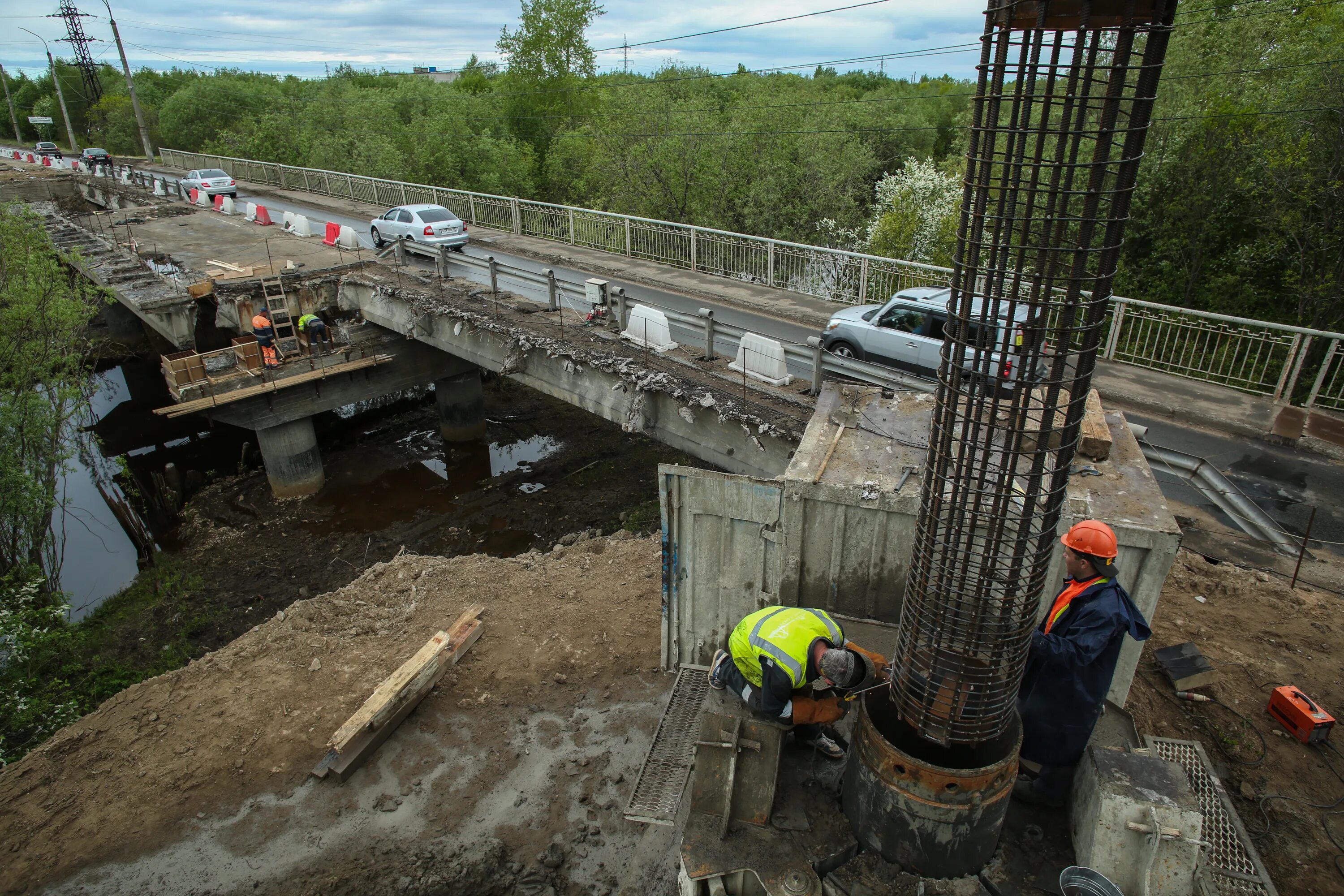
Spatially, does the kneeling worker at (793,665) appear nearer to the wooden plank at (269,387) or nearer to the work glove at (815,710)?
the work glove at (815,710)

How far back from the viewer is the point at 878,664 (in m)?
4.34

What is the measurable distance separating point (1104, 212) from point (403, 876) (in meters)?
5.93

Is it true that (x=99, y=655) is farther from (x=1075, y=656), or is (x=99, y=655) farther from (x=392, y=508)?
(x=1075, y=656)

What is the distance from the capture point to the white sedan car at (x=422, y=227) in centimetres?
2061

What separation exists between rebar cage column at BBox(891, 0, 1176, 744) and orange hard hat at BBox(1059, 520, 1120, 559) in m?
0.38

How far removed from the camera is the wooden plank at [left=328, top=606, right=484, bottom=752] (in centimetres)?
611

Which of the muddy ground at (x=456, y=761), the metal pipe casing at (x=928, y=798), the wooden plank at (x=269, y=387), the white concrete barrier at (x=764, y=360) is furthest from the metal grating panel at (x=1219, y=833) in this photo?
the wooden plank at (x=269, y=387)

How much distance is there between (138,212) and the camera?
29.9 metres

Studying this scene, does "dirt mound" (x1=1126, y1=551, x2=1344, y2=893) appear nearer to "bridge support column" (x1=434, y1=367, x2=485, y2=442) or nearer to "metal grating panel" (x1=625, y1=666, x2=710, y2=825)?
"metal grating panel" (x1=625, y1=666, x2=710, y2=825)

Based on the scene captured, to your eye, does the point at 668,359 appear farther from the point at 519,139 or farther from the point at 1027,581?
the point at 519,139

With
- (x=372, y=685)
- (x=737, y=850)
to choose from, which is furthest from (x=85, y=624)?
(x=737, y=850)

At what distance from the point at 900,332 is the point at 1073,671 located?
7.94 m

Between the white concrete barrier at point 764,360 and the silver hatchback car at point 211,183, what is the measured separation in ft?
107

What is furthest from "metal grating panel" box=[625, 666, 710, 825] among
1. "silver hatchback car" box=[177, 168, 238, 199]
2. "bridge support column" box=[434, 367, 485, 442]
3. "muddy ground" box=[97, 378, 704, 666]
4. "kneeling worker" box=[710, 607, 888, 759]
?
"silver hatchback car" box=[177, 168, 238, 199]
